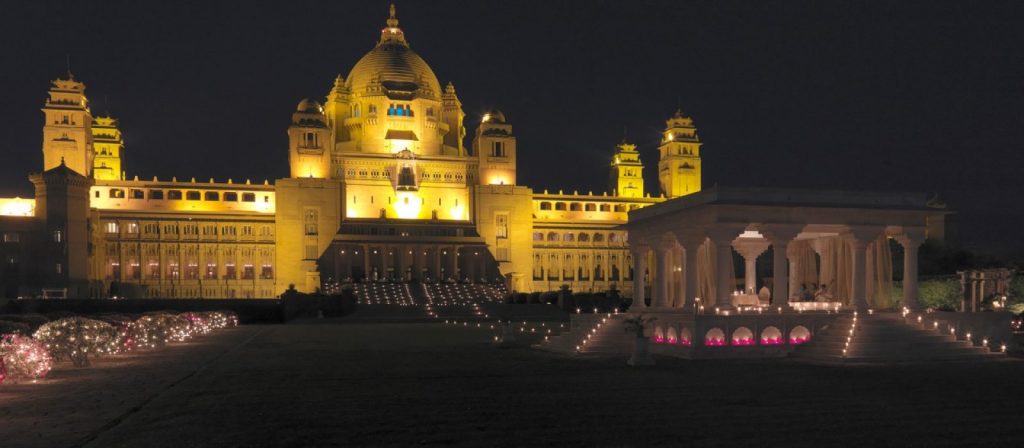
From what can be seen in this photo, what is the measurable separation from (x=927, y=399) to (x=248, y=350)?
22.5 meters

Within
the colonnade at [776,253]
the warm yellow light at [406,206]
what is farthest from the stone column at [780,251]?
the warm yellow light at [406,206]

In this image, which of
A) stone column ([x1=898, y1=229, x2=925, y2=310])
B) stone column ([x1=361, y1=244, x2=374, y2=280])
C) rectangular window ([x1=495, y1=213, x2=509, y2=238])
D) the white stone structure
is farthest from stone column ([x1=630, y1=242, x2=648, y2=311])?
rectangular window ([x1=495, y1=213, x2=509, y2=238])

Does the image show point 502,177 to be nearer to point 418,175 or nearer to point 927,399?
point 418,175

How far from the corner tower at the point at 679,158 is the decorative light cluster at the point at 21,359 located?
9131 centimetres

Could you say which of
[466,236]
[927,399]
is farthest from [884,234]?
[466,236]

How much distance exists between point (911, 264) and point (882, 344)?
5670 mm

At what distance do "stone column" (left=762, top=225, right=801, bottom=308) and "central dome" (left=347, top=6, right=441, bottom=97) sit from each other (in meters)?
80.6

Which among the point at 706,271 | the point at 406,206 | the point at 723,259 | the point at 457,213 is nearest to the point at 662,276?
the point at 706,271

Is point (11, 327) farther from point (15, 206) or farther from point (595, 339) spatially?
point (15, 206)

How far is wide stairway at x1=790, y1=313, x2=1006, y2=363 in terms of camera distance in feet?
87.4

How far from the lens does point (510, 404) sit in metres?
17.4

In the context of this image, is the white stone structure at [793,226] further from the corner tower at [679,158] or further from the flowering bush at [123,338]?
the corner tower at [679,158]

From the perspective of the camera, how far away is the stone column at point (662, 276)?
3631 cm

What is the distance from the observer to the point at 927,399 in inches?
704
